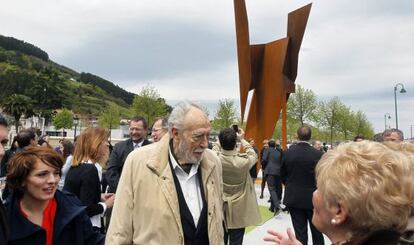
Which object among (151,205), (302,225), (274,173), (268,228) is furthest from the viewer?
(274,173)

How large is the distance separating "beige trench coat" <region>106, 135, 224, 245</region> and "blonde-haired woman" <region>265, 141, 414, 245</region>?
46.4 inches

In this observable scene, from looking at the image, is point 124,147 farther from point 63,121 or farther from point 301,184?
point 63,121

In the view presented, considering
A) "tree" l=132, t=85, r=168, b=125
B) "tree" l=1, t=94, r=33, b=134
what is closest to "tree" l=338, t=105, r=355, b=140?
"tree" l=132, t=85, r=168, b=125

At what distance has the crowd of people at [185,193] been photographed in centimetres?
138

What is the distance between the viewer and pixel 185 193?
261 centimetres

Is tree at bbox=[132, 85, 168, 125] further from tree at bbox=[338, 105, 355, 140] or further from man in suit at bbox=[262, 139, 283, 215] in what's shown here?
man in suit at bbox=[262, 139, 283, 215]

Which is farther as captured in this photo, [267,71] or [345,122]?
[345,122]

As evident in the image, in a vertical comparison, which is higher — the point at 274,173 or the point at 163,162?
the point at 163,162

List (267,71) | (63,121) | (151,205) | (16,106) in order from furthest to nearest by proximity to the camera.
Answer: (63,121) < (16,106) < (267,71) < (151,205)

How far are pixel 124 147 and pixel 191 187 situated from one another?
9.11 feet

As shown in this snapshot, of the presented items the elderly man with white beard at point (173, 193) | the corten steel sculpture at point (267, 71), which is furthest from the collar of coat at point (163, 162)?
the corten steel sculpture at point (267, 71)

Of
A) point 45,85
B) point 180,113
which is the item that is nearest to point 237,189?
point 180,113

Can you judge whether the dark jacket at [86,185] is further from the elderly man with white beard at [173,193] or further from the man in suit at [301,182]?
the man in suit at [301,182]

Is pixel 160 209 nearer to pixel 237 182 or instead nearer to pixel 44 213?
pixel 44 213
